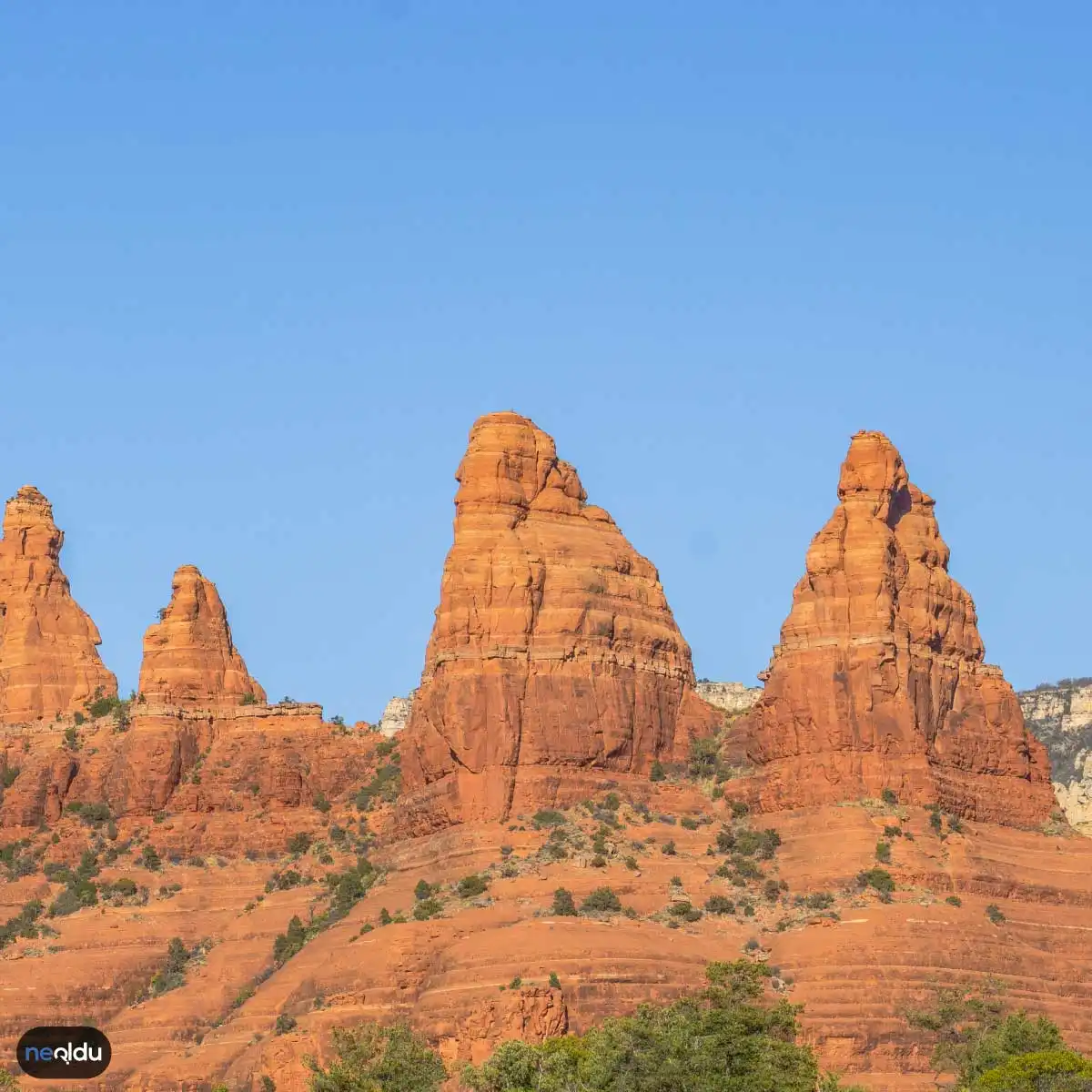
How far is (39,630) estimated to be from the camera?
158 meters

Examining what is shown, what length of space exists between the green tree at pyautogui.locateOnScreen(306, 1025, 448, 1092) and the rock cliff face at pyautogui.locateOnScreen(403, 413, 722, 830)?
923 inches

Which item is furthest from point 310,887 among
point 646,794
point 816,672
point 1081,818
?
point 1081,818

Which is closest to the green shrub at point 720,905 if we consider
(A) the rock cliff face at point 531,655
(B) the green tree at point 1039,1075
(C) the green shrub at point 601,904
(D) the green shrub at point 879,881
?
(C) the green shrub at point 601,904

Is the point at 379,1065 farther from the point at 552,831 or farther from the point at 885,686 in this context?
the point at 885,686

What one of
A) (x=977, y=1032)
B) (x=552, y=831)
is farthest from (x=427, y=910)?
(x=977, y=1032)

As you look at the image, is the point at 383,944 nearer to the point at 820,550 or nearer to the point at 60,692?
the point at 820,550

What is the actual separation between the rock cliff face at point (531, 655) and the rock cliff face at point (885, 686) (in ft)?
21.8

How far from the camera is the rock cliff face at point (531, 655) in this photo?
425 feet

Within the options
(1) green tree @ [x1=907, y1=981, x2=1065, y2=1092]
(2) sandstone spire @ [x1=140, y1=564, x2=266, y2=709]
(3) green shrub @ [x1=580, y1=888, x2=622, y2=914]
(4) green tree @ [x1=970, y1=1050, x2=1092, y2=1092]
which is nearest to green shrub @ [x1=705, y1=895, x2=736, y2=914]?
(3) green shrub @ [x1=580, y1=888, x2=622, y2=914]

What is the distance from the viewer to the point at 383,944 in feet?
378

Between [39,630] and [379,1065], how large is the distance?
64.2 metres

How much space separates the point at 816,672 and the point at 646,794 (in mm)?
10121

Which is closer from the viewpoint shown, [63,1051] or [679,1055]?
[63,1051]

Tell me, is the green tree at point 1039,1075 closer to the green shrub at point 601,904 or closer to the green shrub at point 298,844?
the green shrub at point 601,904
